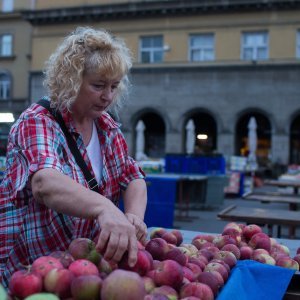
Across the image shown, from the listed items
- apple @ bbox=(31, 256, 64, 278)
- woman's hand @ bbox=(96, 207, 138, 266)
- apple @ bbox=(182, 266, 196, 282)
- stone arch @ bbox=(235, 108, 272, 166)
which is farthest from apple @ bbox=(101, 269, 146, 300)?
stone arch @ bbox=(235, 108, 272, 166)

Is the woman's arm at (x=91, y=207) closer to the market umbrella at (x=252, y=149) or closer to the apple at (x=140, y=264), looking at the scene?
the apple at (x=140, y=264)

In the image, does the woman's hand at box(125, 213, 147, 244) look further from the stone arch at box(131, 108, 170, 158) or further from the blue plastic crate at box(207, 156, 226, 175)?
the stone arch at box(131, 108, 170, 158)

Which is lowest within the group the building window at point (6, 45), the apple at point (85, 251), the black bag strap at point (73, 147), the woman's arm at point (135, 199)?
the apple at point (85, 251)

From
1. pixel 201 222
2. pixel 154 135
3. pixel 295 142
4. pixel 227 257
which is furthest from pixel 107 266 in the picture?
pixel 154 135

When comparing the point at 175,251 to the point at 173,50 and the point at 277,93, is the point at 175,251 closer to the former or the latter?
the point at 277,93

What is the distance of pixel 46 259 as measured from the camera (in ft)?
5.69

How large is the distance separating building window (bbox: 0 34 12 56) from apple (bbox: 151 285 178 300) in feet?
106

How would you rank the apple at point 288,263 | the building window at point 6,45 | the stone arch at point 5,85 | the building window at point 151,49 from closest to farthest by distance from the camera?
the apple at point 288,263
the building window at point 151,49
the stone arch at point 5,85
the building window at point 6,45

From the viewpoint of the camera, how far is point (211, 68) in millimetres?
25984

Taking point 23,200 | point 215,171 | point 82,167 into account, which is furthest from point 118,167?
point 215,171

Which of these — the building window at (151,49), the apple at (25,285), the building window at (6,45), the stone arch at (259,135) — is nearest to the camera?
the apple at (25,285)

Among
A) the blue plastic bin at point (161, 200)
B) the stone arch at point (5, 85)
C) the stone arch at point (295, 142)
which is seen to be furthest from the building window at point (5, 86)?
the blue plastic bin at point (161, 200)

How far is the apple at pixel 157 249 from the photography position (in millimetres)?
2107

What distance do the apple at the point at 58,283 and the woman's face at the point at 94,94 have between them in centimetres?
90
